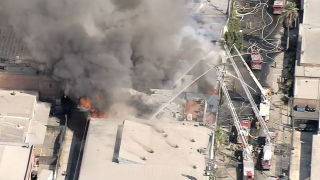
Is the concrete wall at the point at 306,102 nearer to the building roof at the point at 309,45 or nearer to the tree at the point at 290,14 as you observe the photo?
the building roof at the point at 309,45

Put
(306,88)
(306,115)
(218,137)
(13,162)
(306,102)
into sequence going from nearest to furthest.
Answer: (13,162), (218,137), (306,115), (306,102), (306,88)

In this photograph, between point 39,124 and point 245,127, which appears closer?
point 39,124

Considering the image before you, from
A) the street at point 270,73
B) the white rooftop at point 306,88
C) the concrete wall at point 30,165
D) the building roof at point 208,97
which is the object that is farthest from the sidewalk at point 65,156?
the white rooftop at point 306,88

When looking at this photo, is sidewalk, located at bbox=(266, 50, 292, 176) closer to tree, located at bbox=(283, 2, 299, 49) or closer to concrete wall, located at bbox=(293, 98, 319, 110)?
concrete wall, located at bbox=(293, 98, 319, 110)

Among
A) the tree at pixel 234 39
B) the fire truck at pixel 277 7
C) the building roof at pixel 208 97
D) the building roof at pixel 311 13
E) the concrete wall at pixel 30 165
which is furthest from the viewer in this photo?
the fire truck at pixel 277 7

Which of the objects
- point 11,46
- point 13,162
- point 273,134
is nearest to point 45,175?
point 13,162

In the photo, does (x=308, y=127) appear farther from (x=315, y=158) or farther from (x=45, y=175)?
(x=45, y=175)
